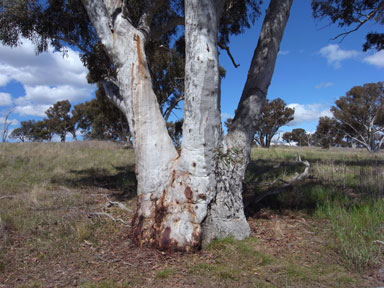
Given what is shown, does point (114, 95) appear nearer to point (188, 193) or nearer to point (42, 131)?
point (188, 193)

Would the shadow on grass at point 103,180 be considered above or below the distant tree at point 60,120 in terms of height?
below

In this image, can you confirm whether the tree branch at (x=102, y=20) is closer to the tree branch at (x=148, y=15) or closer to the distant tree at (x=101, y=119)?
the tree branch at (x=148, y=15)

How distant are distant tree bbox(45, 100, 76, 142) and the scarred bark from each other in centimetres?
3581

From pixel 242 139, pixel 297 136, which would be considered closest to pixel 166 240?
pixel 242 139

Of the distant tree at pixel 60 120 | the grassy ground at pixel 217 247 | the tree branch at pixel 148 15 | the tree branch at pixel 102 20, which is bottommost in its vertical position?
the grassy ground at pixel 217 247

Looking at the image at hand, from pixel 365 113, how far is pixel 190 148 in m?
27.7

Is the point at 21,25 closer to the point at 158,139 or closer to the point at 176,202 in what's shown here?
the point at 158,139

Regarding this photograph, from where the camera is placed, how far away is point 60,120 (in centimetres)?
3669

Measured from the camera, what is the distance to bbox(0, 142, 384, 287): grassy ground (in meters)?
2.19

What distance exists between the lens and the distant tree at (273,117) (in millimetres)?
33250

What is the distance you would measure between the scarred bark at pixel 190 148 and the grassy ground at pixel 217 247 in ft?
0.78

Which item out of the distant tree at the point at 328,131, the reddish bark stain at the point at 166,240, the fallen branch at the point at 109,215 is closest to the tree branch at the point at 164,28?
the fallen branch at the point at 109,215

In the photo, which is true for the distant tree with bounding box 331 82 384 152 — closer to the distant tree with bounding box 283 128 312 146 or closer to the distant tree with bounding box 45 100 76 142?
the distant tree with bounding box 283 128 312 146

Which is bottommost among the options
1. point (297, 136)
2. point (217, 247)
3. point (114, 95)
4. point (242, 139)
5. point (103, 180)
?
point (217, 247)
